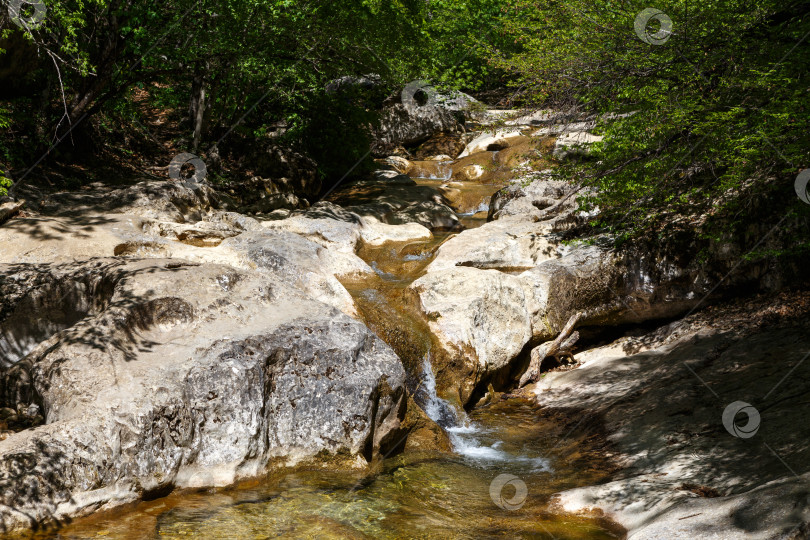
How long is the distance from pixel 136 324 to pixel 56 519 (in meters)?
2.19

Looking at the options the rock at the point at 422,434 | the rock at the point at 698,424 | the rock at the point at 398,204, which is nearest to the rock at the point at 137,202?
the rock at the point at 398,204

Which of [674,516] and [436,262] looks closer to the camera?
[674,516]

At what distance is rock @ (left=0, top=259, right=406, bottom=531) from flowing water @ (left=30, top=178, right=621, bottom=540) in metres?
0.27

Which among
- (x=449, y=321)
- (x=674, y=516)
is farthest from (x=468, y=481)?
(x=449, y=321)

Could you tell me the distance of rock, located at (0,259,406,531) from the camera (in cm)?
488

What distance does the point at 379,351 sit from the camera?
6.98 m

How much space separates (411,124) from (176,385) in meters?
19.8

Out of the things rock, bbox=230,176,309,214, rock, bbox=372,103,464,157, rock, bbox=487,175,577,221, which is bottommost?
rock, bbox=230,176,309,214

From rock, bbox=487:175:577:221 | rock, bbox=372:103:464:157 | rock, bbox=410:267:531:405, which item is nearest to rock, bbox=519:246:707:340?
rock, bbox=410:267:531:405

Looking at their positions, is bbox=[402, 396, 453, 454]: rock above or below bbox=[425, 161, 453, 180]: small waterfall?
below

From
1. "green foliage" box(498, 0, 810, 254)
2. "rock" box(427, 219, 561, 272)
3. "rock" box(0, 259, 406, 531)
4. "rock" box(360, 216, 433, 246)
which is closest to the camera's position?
"rock" box(0, 259, 406, 531)

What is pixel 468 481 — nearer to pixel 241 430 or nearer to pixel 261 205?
pixel 241 430

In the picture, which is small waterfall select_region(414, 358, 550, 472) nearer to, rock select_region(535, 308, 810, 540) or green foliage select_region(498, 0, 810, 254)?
rock select_region(535, 308, 810, 540)

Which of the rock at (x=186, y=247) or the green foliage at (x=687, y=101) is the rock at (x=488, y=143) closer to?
the green foliage at (x=687, y=101)
